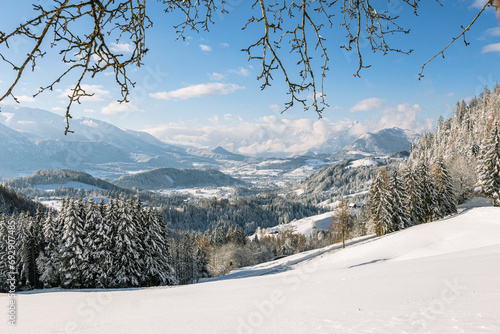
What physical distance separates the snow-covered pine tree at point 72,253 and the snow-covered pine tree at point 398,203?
30957 millimetres


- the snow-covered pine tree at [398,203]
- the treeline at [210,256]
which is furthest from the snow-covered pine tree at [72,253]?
the snow-covered pine tree at [398,203]

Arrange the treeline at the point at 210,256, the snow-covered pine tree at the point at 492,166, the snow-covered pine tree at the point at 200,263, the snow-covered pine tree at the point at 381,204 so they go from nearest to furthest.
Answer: the snow-covered pine tree at the point at 492,166, the snow-covered pine tree at the point at 381,204, the treeline at the point at 210,256, the snow-covered pine tree at the point at 200,263

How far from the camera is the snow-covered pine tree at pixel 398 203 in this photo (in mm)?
29734

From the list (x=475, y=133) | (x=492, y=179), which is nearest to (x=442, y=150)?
(x=475, y=133)

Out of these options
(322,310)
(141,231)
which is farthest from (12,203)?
(322,310)

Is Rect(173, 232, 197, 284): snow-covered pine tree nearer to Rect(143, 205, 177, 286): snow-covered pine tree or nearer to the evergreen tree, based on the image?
Rect(143, 205, 177, 286): snow-covered pine tree

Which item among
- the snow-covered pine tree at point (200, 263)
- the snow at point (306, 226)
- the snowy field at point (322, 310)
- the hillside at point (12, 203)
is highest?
the hillside at point (12, 203)

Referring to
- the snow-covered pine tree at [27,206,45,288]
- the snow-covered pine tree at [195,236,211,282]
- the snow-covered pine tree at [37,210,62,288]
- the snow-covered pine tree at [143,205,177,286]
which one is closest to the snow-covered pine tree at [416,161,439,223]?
the snow-covered pine tree at [143,205,177,286]

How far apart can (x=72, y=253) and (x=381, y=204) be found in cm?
3063

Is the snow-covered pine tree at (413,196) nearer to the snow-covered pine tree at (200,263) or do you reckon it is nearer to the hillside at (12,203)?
the snow-covered pine tree at (200,263)

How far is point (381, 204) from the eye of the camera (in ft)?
98.2

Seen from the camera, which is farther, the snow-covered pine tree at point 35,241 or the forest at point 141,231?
the snow-covered pine tree at point 35,241

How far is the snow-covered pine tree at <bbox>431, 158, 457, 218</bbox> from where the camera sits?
3130 centimetres

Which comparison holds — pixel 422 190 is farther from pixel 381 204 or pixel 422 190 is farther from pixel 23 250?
pixel 23 250
